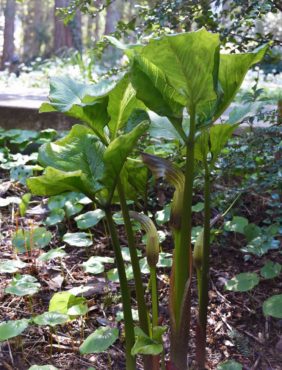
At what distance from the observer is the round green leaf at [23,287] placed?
145cm

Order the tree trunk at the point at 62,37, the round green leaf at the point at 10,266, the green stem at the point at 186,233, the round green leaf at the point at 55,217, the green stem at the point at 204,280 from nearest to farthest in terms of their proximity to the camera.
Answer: the green stem at the point at 186,233
the green stem at the point at 204,280
the round green leaf at the point at 10,266
the round green leaf at the point at 55,217
the tree trunk at the point at 62,37

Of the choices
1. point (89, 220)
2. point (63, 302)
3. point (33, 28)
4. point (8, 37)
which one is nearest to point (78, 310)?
point (63, 302)

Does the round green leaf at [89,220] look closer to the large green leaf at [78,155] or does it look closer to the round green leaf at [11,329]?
the round green leaf at [11,329]

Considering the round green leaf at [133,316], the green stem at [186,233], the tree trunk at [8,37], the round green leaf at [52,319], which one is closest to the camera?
the green stem at [186,233]

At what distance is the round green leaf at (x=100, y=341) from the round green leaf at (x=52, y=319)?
4.1 inches

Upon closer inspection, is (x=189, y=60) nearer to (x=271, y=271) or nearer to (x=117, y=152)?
(x=117, y=152)

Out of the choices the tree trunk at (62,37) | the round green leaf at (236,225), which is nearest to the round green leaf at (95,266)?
the round green leaf at (236,225)

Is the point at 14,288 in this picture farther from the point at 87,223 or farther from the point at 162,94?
the point at 162,94

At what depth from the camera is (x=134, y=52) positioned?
3.22 feet

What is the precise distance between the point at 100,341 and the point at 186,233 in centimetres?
40

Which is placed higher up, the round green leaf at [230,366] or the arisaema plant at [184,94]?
the arisaema plant at [184,94]

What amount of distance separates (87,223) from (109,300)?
39cm

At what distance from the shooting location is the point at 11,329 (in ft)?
4.15

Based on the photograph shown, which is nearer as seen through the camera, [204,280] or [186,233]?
[186,233]
